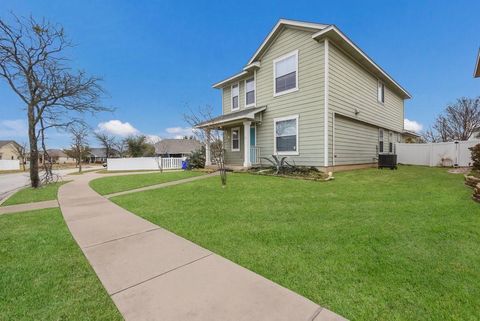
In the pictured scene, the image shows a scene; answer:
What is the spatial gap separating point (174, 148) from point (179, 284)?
49.3 meters

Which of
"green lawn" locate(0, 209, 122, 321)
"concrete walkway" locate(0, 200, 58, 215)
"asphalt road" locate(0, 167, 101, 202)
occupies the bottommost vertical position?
"asphalt road" locate(0, 167, 101, 202)

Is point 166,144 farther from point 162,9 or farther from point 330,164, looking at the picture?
point 330,164

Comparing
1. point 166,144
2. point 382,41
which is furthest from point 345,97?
point 166,144

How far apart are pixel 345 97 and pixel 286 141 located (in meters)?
3.49

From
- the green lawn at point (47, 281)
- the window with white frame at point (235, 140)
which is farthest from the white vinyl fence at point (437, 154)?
the green lawn at point (47, 281)

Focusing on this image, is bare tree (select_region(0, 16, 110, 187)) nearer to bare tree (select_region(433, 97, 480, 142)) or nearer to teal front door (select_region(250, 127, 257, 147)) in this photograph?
teal front door (select_region(250, 127, 257, 147))

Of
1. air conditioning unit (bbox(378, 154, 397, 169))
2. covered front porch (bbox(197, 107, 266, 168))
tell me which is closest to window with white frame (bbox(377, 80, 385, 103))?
air conditioning unit (bbox(378, 154, 397, 169))

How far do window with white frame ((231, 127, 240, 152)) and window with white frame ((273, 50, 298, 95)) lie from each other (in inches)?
139

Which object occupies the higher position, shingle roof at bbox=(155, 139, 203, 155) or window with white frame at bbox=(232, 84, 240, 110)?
window with white frame at bbox=(232, 84, 240, 110)

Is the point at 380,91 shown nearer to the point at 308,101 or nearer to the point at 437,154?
the point at 437,154

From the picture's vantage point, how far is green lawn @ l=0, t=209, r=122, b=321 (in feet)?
6.12

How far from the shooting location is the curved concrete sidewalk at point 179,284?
1822 millimetres

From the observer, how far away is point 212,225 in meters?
4.03

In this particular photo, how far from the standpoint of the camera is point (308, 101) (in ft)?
32.8
